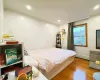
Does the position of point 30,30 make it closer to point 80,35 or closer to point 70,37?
point 70,37

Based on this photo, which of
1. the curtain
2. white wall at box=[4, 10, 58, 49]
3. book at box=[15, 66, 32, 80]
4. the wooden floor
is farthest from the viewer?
the curtain

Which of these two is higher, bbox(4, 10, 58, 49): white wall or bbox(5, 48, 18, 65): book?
bbox(4, 10, 58, 49): white wall

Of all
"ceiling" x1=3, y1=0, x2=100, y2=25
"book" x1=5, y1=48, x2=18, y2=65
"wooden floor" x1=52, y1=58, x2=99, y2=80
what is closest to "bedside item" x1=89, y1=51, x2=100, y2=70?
"wooden floor" x1=52, y1=58, x2=99, y2=80

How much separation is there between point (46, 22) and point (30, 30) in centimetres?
141

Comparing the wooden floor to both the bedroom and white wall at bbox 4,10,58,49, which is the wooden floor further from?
white wall at bbox 4,10,58,49

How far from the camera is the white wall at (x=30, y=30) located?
2990 millimetres

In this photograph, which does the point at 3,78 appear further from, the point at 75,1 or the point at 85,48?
the point at 85,48

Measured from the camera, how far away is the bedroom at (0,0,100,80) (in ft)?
8.02

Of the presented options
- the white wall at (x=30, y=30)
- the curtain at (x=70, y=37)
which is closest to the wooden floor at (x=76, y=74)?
the curtain at (x=70, y=37)

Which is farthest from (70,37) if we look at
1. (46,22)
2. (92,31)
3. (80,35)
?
(46,22)

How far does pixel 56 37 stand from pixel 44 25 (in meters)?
1.50

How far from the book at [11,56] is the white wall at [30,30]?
7.45ft

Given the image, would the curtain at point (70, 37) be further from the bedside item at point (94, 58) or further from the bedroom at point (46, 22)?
the bedside item at point (94, 58)

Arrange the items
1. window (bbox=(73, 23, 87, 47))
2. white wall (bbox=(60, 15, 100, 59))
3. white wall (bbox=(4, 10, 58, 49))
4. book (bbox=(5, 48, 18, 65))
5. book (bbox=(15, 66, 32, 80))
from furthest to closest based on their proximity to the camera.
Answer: window (bbox=(73, 23, 87, 47)), white wall (bbox=(60, 15, 100, 59)), white wall (bbox=(4, 10, 58, 49)), book (bbox=(5, 48, 18, 65)), book (bbox=(15, 66, 32, 80))
